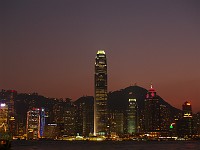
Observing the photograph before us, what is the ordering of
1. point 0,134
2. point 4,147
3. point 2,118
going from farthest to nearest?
point 2,118
point 0,134
point 4,147

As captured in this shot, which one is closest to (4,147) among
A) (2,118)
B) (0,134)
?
(0,134)

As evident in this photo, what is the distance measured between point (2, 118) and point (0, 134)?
74.9 feet

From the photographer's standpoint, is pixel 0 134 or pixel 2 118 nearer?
pixel 0 134

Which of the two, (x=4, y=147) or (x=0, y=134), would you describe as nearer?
(x=4, y=147)

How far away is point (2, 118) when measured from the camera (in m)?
140

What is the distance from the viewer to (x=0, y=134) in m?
118

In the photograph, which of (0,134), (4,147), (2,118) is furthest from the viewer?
(2,118)

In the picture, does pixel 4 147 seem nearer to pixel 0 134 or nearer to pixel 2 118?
pixel 0 134

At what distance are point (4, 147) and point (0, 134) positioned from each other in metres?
40.2

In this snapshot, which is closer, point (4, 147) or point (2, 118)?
point (4, 147)

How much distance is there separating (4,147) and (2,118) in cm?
6281
